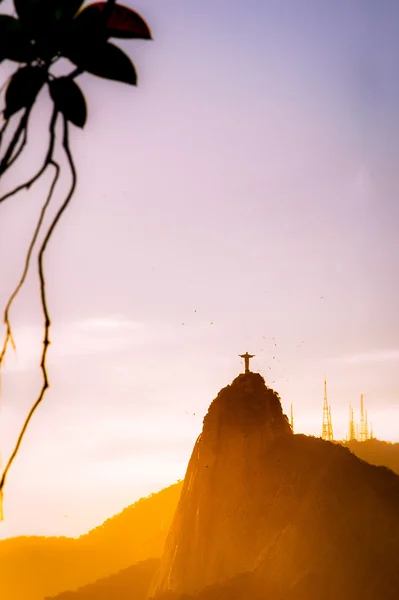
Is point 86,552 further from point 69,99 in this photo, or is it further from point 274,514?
point 69,99

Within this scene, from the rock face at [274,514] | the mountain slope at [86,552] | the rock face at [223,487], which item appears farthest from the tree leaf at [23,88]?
the mountain slope at [86,552]

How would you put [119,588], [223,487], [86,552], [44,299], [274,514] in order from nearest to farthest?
[44,299], [274,514], [223,487], [119,588], [86,552]

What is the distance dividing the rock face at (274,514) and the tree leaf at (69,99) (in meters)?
52.0

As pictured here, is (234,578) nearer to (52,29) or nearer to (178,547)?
(178,547)

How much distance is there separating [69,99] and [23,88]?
0.16m

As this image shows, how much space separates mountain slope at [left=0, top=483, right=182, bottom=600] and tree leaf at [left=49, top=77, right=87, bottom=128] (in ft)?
444

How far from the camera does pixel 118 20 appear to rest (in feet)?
7.02

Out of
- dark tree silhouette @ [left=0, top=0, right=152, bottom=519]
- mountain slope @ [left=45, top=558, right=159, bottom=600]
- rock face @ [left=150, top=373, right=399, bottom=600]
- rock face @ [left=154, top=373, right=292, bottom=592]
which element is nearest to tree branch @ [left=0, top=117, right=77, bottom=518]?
dark tree silhouette @ [left=0, top=0, right=152, bottom=519]

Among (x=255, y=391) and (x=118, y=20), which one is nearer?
(x=118, y=20)

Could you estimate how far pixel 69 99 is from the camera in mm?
2152

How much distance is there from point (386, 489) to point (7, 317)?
207ft

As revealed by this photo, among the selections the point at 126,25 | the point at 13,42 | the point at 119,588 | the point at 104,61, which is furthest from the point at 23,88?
the point at 119,588

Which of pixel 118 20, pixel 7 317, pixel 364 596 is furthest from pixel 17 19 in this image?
pixel 364 596

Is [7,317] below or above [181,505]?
above
